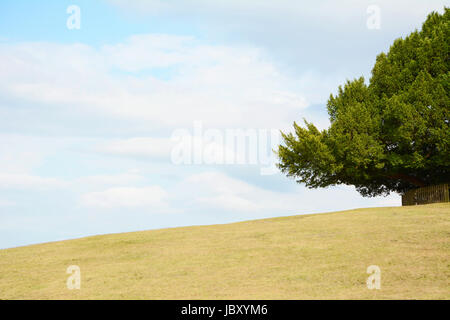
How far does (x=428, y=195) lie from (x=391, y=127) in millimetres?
6359

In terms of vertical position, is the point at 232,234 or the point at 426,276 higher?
the point at 232,234

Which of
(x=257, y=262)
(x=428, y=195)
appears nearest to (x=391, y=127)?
(x=428, y=195)

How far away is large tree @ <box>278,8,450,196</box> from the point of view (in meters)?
36.4

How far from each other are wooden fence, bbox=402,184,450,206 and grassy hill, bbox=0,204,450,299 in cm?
1089

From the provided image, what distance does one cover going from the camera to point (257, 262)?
17.5 meters

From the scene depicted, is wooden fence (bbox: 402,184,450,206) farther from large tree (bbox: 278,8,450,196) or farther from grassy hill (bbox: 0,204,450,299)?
grassy hill (bbox: 0,204,450,299)

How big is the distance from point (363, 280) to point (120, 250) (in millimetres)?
12535

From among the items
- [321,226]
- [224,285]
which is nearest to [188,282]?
[224,285]

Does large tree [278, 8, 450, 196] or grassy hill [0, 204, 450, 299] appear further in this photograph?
large tree [278, 8, 450, 196]

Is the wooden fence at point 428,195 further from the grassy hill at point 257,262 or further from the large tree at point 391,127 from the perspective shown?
the grassy hill at point 257,262

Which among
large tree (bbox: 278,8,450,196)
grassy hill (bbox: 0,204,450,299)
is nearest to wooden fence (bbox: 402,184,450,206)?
large tree (bbox: 278,8,450,196)
